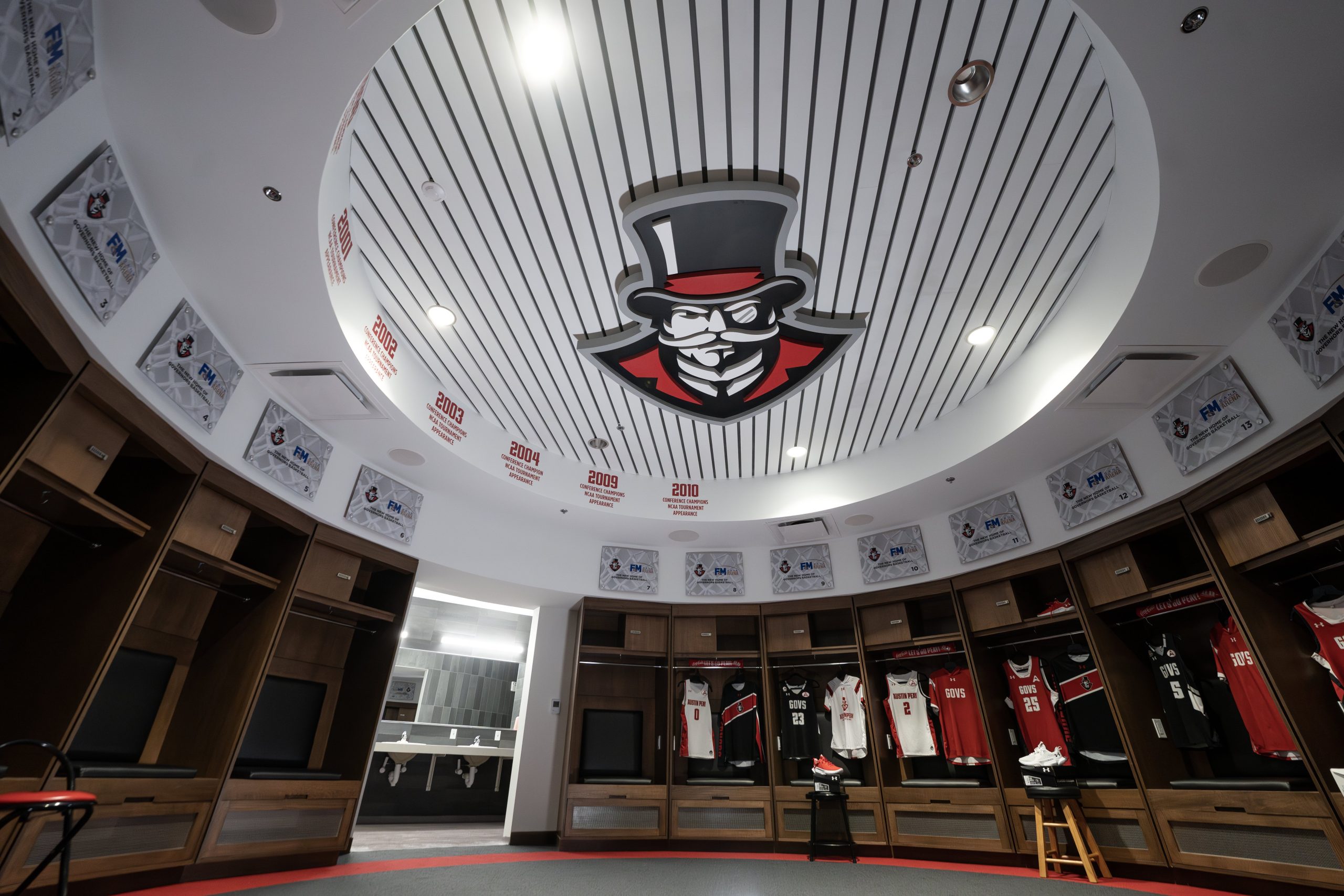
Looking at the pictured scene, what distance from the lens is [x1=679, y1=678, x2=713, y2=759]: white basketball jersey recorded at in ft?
20.5

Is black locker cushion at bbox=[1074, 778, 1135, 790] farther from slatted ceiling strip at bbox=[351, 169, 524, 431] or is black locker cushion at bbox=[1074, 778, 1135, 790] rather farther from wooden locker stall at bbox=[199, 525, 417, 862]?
slatted ceiling strip at bbox=[351, 169, 524, 431]

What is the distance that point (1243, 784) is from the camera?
11.6 feet

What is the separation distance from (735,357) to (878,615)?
11.3 feet

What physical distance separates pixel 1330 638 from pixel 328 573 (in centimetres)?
683

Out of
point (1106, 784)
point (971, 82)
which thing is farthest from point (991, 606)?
point (971, 82)

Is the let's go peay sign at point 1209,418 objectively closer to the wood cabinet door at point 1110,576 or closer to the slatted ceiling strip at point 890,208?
the wood cabinet door at point 1110,576

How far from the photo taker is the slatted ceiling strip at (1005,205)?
2740 millimetres

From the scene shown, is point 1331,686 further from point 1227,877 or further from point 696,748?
point 696,748

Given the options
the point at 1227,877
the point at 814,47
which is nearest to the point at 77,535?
the point at 814,47

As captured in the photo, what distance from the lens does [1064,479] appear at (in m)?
4.98

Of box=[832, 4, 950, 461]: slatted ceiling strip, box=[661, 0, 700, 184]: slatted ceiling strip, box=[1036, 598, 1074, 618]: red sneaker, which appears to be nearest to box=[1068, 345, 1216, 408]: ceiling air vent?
box=[832, 4, 950, 461]: slatted ceiling strip

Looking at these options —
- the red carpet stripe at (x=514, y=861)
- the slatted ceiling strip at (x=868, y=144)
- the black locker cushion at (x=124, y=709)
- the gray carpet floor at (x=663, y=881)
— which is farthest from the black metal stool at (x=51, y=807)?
the slatted ceiling strip at (x=868, y=144)

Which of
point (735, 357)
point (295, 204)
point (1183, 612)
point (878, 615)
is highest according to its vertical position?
point (735, 357)

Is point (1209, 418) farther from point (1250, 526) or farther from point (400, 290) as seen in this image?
point (400, 290)
